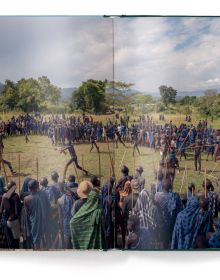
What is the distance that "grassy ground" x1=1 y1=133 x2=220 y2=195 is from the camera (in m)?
5.08

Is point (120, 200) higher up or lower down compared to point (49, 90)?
lower down

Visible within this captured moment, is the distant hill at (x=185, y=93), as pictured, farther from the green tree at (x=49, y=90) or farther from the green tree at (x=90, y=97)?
the green tree at (x=49, y=90)

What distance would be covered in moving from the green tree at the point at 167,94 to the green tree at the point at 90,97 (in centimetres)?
56

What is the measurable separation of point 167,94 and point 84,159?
3.28ft

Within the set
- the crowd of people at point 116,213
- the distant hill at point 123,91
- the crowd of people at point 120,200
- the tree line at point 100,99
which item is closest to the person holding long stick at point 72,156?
the crowd of people at point 120,200

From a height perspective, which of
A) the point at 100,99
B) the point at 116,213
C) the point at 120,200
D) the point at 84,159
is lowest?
the point at 116,213

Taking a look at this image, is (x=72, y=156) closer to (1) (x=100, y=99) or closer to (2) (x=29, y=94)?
(1) (x=100, y=99)

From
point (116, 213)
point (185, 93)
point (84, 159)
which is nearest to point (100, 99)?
point (84, 159)

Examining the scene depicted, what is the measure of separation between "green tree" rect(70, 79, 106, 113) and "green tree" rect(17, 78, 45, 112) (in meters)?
0.33

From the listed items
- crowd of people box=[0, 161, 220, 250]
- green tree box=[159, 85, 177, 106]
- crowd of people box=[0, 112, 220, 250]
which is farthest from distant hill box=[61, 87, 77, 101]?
green tree box=[159, 85, 177, 106]

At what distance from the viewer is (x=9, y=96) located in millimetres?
5121

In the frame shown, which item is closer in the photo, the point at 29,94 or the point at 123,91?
the point at 123,91
